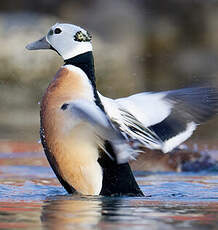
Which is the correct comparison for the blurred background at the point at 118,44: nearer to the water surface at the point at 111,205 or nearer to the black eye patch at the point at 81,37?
the water surface at the point at 111,205

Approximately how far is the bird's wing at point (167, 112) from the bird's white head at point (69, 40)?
0.37 meters

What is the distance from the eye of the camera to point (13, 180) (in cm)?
675

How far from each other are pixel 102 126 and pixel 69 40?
96 cm

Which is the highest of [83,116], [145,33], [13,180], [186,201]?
[83,116]

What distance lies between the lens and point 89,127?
5508 millimetres

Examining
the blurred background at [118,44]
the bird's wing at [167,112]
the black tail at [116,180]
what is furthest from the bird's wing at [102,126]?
the blurred background at [118,44]

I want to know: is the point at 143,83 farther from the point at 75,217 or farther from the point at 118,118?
the point at 75,217

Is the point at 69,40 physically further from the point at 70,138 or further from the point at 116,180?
the point at 116,180

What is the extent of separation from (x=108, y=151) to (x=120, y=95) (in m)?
7.96

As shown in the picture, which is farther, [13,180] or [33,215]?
[13,180]

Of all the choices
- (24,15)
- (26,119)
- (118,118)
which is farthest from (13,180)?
(24,15)

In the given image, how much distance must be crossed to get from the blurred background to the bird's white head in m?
6.66

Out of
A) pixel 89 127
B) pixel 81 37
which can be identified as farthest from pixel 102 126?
pixel 81 37

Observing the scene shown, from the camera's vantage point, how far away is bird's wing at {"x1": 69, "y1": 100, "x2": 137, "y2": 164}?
5254 mm
